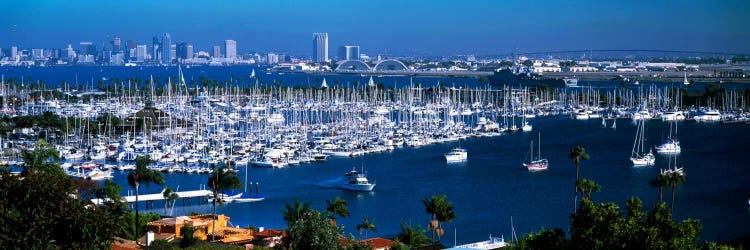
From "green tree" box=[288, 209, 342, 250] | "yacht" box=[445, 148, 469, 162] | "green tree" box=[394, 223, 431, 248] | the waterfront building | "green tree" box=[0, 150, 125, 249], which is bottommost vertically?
"yacht" box=[445, 148, 469, 162]

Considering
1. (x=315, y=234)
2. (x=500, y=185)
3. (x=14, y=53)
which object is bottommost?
(x=500, y=185)

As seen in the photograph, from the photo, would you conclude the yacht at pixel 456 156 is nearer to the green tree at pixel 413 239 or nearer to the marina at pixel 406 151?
the marina at pixel 406 151

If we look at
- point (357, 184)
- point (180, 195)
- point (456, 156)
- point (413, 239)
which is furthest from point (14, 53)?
point (413, 239)

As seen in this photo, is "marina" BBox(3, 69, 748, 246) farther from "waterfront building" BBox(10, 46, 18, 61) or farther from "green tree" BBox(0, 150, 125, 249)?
"waterfront building" BBox(10, 46, 18, 61)

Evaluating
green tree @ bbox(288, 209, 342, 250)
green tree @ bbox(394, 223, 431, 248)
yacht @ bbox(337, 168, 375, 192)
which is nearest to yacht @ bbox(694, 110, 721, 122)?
yacht @ bbox(337, 168, 375, 192)

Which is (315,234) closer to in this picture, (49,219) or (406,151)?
(49,219)
